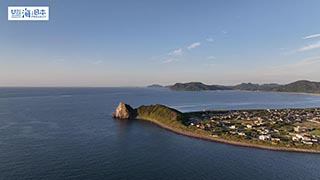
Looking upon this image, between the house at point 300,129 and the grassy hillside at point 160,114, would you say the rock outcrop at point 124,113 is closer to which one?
the grassy hillside at point 160,114

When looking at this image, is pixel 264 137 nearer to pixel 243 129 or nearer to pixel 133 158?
pixel 243 129

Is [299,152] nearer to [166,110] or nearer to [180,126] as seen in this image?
[180,126]

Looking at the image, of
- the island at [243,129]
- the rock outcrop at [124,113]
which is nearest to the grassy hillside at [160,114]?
the island at [243,129]

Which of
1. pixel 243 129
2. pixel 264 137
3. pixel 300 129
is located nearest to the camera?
pixel 264 137

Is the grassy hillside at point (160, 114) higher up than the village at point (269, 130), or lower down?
higher up

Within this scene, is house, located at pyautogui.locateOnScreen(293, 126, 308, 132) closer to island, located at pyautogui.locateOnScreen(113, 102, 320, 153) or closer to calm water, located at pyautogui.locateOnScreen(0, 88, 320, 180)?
island, located at pyautogui.locateOnScreen(113, 102, 320, 153)

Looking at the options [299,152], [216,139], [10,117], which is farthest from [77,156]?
[10,117]

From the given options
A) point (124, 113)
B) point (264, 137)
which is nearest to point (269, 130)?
point (264, 137)

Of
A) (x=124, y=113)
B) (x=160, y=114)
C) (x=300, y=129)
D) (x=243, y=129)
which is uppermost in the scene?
(x=160, y=114)

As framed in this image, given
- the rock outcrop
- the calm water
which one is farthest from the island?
the calm water

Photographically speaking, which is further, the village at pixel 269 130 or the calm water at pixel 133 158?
the village at pixel 269 130

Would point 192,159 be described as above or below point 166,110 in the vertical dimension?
below
